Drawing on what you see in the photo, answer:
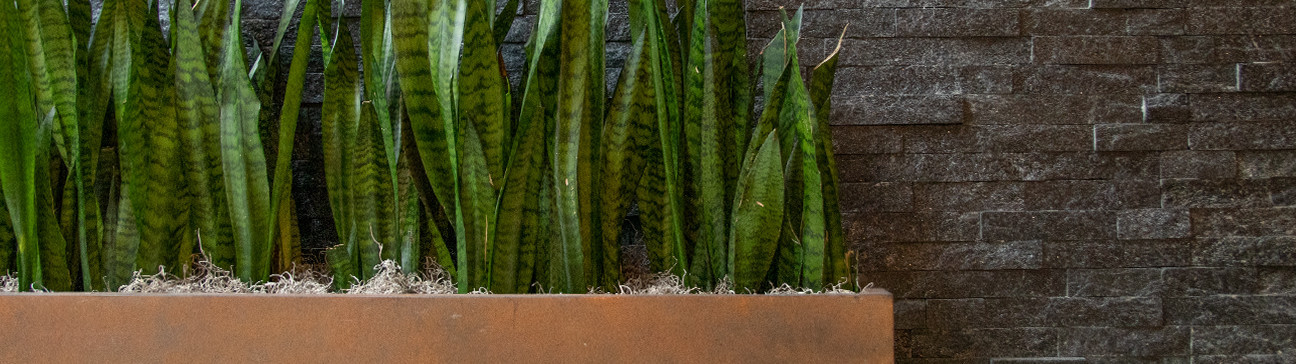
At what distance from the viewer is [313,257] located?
958 millimetres

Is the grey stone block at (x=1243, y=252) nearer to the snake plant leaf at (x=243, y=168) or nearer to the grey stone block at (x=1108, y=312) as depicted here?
the grey stone block at (x=1108, y=312)

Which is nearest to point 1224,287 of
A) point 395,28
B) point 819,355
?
point 819,355

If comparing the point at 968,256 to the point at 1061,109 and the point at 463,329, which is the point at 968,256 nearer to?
the point at 1061,109

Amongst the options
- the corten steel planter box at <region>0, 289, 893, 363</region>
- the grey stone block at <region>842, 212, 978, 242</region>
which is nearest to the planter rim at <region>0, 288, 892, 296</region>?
the corten steel planter box at <region>0, 289, 893, 363</region>

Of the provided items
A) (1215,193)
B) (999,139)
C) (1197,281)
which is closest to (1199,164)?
(1215,193)

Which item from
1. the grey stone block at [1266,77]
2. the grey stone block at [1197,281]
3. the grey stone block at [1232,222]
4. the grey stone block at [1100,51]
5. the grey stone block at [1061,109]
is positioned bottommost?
the grey stone block at [1197,281]

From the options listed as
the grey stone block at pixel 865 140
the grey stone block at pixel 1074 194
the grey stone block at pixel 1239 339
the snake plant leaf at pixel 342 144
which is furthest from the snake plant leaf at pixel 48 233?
the grey stone block at pixel 1239 339

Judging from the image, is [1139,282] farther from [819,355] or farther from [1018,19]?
[819,355]

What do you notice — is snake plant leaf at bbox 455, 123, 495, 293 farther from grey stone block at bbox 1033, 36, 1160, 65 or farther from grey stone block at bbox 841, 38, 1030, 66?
grey stone block at bbox 1033, 36, 1160, 65

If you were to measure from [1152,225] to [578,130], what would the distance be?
769 mm

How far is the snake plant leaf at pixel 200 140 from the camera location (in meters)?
0.70

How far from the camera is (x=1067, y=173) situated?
99 centimetres

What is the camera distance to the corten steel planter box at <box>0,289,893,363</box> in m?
0.62

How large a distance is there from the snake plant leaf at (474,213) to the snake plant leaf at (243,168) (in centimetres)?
19
